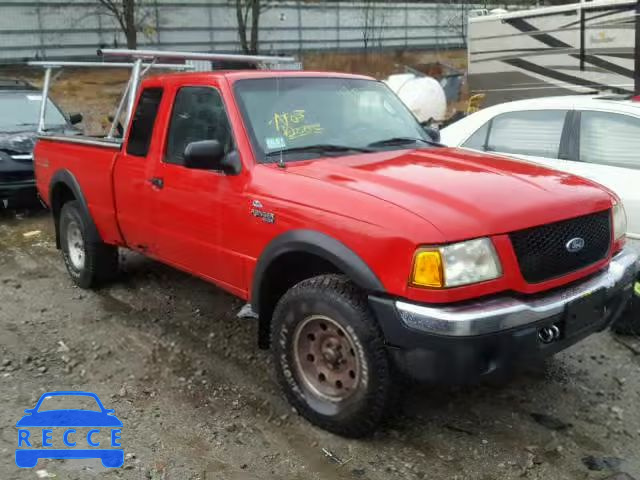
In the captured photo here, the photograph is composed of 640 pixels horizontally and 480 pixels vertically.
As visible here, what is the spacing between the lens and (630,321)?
15.1ft

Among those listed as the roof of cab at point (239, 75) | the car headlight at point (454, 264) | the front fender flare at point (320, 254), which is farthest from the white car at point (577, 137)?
the front fender flare at point (320, 254)

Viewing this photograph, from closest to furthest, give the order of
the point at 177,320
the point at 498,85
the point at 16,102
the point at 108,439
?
the point at 108,439
the point at 177,320
the point at 16,102
the point at 498,85

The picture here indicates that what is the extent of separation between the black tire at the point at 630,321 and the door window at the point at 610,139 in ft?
3.96

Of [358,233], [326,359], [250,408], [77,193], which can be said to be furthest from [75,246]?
[358,233]

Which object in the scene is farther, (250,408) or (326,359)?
(250,408)

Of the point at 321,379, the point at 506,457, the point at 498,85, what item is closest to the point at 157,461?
the point at 321,379

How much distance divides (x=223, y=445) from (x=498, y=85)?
10.5 m

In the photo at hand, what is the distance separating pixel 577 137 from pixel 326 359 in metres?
3.37

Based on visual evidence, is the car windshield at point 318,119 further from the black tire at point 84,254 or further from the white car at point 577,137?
the black tire at point 84,254

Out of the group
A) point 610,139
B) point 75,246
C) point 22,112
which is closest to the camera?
point 610,139

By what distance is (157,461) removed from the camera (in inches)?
127

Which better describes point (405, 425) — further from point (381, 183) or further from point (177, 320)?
point (177, 320)

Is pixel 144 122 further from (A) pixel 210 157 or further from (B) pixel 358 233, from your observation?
(B) pixel 358 233

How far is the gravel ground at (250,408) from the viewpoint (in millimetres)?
3166
